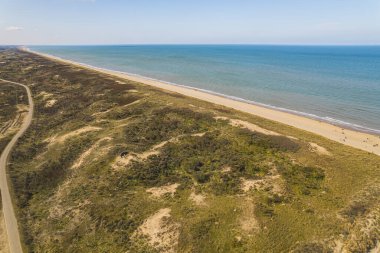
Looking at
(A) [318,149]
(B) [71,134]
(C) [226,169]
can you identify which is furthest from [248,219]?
(B) [71,134]

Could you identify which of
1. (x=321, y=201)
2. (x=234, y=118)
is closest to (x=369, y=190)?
(x=321, y=201)

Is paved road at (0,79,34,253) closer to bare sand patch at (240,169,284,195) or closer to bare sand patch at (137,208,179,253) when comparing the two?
bare sand patch at (137,208,179,253)

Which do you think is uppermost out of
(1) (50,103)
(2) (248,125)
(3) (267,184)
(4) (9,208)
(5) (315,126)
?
(2) (248,125)

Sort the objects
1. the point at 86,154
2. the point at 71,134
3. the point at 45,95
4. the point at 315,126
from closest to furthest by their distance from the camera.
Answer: the point at 86,154, the point at 71,134, the point at 315,126, the point at 45,95

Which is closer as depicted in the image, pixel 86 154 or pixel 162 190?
pixel 162 190

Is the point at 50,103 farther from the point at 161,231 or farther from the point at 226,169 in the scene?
the point at 161,231

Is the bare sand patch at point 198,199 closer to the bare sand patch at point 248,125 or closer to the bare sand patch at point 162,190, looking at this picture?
the bare sand patch at point 162,190

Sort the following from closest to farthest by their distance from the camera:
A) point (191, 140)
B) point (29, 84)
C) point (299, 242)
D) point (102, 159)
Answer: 1. point (299, 242)
2. point (102, 159)
3. point (191, 140)
4. point (29, 84)

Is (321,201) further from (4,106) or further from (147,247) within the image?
(4,106)
